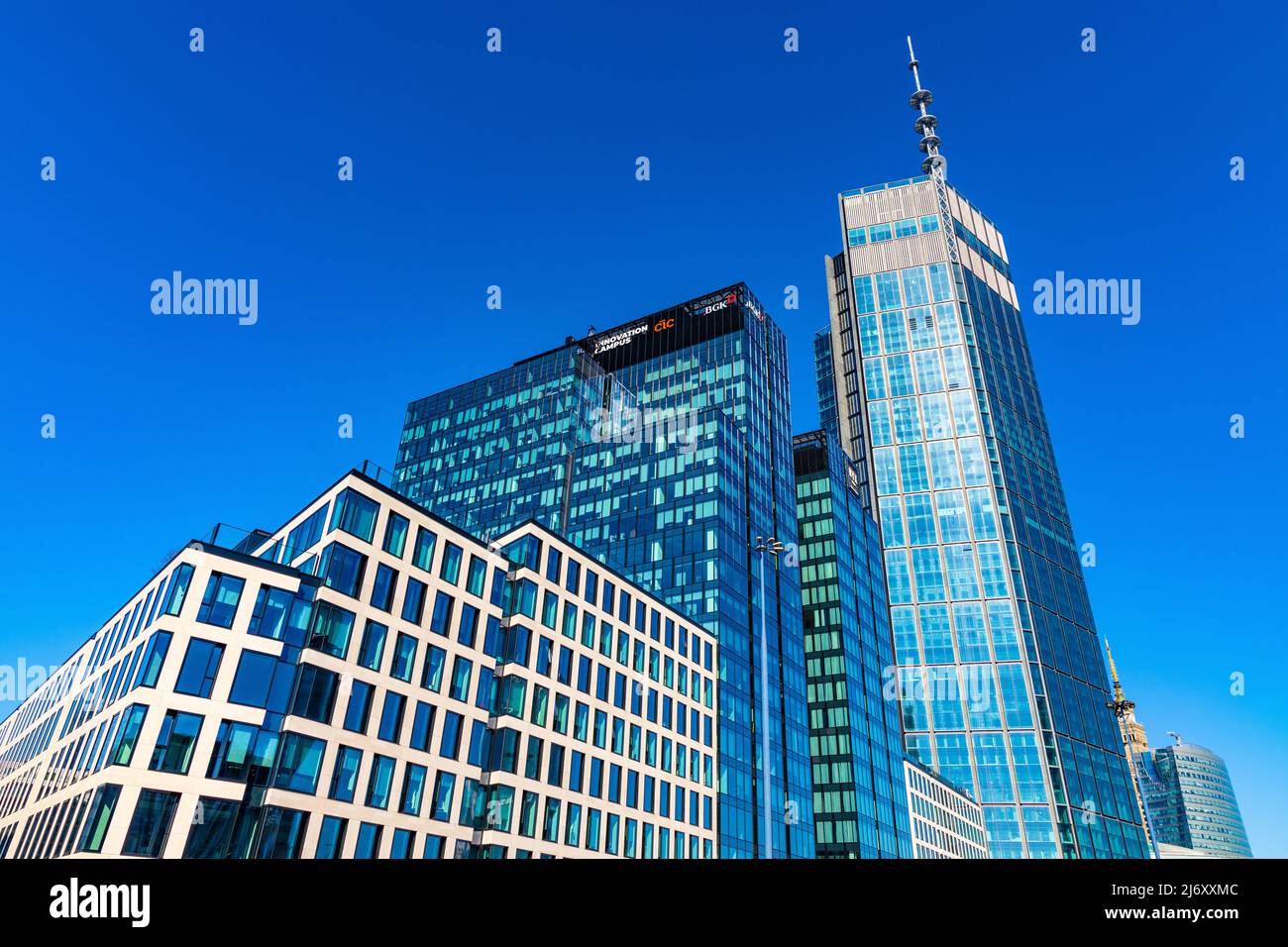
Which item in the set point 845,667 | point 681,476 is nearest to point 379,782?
point 681,476

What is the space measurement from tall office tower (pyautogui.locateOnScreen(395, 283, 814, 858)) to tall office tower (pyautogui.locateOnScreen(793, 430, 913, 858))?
307 inches

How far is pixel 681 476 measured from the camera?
10306cm

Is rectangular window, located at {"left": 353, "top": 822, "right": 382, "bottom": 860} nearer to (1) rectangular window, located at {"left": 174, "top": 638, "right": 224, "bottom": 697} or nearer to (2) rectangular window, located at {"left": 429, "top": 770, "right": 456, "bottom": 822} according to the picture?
(2) rectangular window, located at {"left": 429, "top": 770, "right": 456, "bottom": 822}

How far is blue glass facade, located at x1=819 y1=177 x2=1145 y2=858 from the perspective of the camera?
475ft

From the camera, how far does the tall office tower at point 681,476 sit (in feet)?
293

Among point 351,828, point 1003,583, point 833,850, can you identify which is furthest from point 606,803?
point 1003,583

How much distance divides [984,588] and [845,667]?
65.5m

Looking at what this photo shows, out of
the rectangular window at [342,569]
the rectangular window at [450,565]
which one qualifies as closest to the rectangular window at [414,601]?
the rectangular window at [450,565]

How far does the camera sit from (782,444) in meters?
122

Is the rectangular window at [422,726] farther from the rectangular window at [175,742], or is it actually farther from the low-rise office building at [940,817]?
the low-rise office building at [940,817]

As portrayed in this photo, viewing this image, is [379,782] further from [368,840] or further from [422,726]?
[422,726]

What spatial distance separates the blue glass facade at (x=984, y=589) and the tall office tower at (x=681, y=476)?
61.7 meters

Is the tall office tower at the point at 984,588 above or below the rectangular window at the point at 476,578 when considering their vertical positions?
above
